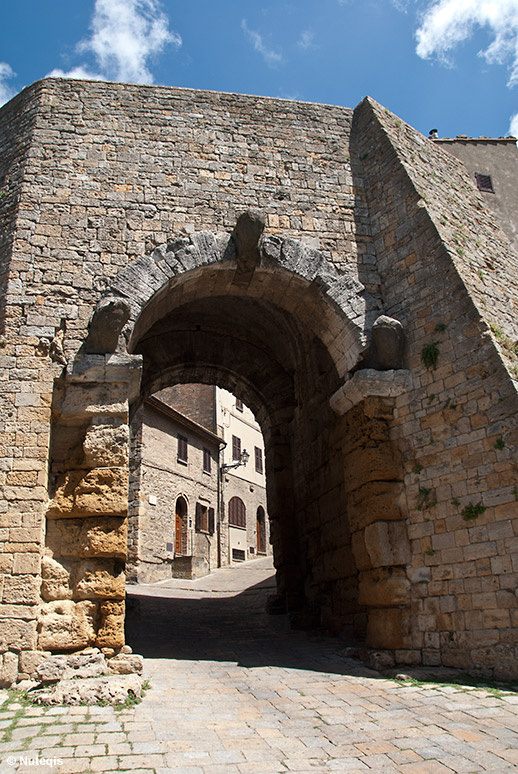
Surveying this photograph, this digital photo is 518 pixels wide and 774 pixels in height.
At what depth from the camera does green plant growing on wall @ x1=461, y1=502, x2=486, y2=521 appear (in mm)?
5672

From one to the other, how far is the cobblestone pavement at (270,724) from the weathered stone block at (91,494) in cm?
156

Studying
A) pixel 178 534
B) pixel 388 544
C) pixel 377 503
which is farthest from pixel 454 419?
pixel 178 534

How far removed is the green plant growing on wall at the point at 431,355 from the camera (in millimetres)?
6465

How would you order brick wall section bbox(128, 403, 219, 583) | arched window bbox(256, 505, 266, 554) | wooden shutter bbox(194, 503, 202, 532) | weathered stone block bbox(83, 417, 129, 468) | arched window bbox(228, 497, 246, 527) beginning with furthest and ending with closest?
arched window bbox(256, 505, 266, 554) < arched window bbox(228, 497, 246, 527) < wooden shutter bbox(194, 503, 202, 532) < brick wall section bbox(128, 403, 219, 583) < weathered stone block bbox(83, 417, 129, 468)

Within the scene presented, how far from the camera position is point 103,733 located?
3818mm

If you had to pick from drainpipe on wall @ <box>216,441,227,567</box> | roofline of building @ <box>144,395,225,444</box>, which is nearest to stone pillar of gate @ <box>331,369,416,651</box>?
roofline of building @ <box>144,395,225,444</box>

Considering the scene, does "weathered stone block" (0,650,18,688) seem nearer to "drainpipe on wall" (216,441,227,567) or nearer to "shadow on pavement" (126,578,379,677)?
"shadow on pavement" (126,578,379,677)

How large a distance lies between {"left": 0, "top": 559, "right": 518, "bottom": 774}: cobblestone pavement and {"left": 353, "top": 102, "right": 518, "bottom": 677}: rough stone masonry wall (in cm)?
62

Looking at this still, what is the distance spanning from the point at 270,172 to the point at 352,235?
1367 millimetres

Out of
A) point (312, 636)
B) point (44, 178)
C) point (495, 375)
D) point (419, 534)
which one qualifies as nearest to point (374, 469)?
point (419, 534)

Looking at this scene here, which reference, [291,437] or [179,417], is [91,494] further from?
[179,417]

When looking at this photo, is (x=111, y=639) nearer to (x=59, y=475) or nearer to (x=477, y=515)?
(x=59, y=475)

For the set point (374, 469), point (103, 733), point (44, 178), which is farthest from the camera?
point (44, 178)

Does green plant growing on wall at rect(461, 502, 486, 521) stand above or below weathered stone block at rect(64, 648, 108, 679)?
above
